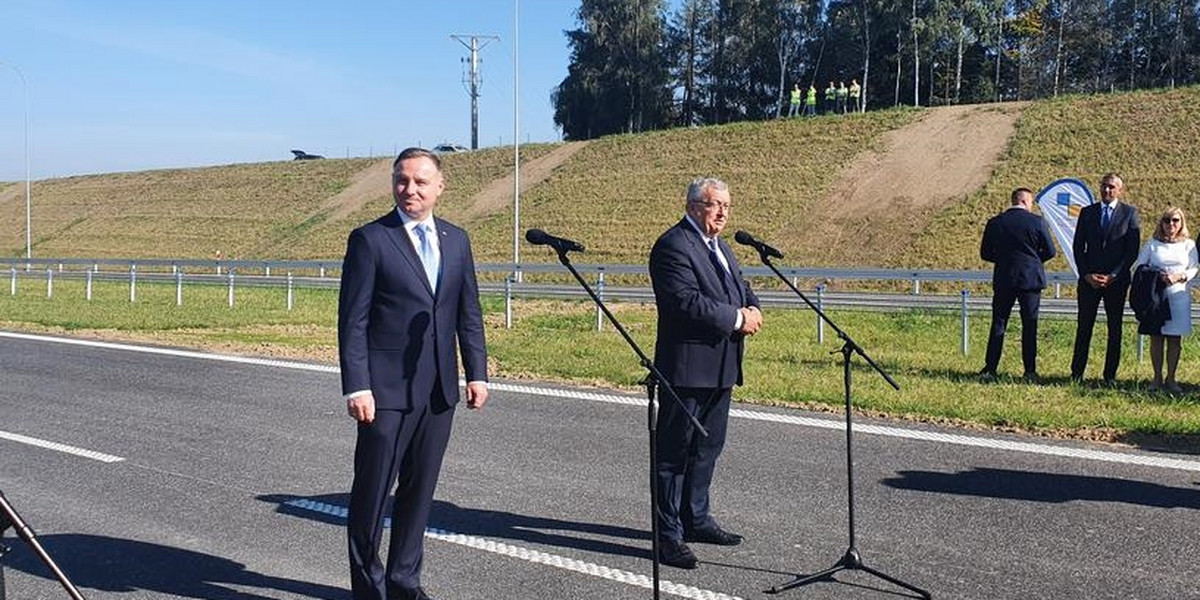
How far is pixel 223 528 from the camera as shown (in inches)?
239

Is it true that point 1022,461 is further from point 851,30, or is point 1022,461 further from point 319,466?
point 851,30

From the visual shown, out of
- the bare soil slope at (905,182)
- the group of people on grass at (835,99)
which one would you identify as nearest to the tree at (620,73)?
the group of people on grass at (835,99)

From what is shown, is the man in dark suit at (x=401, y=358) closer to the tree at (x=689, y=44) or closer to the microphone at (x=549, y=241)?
the microphone at (x=549, y=241)

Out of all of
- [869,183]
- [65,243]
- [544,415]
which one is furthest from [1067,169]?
[65,243]

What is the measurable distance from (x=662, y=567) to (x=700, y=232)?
5.36ft

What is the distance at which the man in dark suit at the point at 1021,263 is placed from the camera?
1073 centimetres

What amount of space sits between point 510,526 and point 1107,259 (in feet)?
22.8

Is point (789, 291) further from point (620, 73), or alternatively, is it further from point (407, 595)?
point (620, 73)

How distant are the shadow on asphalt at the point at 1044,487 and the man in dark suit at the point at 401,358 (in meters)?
3.47

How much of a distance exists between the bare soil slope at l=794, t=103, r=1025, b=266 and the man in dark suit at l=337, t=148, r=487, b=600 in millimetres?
30421

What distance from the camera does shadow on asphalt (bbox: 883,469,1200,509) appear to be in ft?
21.2

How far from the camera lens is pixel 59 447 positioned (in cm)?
834

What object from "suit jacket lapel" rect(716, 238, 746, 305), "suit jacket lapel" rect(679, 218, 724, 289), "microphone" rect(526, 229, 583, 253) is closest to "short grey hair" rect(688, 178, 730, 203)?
"suit jacket lapel" rect(679, 218, 724, 289)

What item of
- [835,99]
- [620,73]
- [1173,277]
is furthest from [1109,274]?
[620,73]
